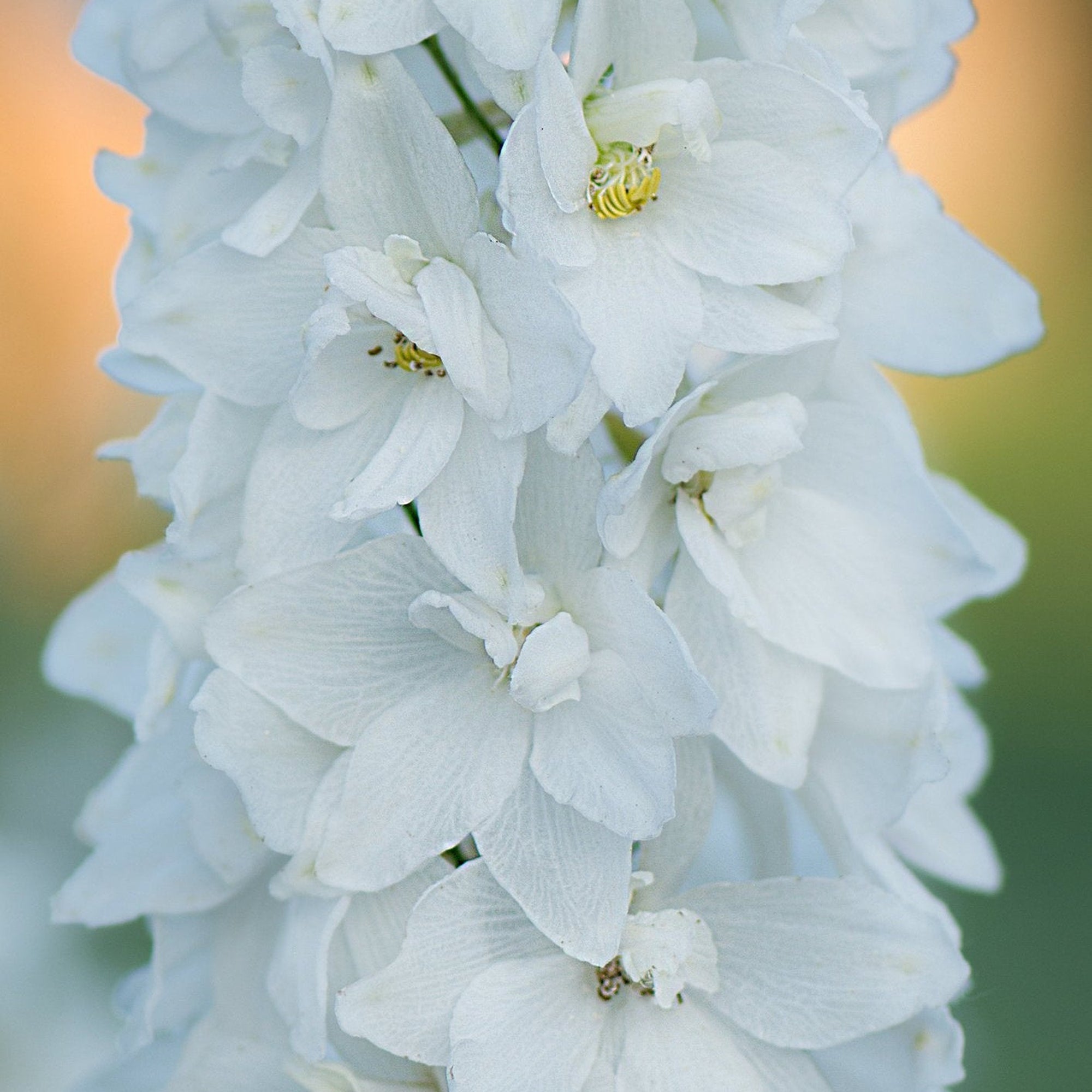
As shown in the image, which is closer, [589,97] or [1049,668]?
[589,97]

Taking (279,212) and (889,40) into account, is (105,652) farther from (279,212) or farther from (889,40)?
(889,40)

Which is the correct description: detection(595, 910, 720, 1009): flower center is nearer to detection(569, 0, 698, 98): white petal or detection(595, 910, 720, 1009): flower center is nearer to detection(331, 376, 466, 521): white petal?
detection(331, 376, 466, 521): white petal

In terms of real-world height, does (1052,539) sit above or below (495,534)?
below

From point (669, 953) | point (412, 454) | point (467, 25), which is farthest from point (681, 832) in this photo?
point (467, 25)

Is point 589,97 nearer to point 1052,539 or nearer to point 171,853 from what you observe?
point 171,853

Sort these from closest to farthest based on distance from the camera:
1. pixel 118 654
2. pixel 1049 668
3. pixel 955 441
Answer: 1. pixel 118 654
2. pixel 1049 668
3. pixel 955 441

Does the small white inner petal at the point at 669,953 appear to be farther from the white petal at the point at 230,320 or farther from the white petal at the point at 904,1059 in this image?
the white petal at the point at 230,320

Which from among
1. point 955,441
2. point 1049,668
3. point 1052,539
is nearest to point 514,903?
point 1049,668

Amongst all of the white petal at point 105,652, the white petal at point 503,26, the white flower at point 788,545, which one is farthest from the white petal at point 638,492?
the white petal at point 105,652

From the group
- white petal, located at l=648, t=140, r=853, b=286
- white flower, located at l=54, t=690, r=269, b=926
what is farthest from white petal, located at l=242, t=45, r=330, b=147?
white flower, located at l=54, t=690, r=269, b=926
